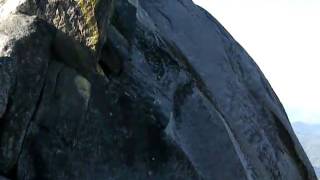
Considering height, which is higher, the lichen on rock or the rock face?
the lichen on rock

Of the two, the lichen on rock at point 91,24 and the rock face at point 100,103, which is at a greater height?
the lichen on rock at point 91,24

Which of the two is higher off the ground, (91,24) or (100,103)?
(91,24)

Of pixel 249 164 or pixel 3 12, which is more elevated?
pixel 3 12

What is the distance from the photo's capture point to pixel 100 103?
11.2 metres

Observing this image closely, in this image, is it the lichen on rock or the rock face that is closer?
the rock face

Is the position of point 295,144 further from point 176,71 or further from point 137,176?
point 137,176

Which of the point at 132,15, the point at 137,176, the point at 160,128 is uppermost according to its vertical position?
the point at 132,15

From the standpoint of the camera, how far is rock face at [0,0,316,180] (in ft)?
35.3

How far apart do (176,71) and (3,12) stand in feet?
13.9

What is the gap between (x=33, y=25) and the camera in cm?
1110

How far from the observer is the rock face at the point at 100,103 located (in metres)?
10.8

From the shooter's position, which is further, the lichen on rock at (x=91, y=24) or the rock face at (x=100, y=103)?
the lichen on rock at (x=91, y=24)

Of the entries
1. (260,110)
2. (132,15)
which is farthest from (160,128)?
(260,110)

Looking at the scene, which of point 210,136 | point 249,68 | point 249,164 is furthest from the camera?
point 249,68
